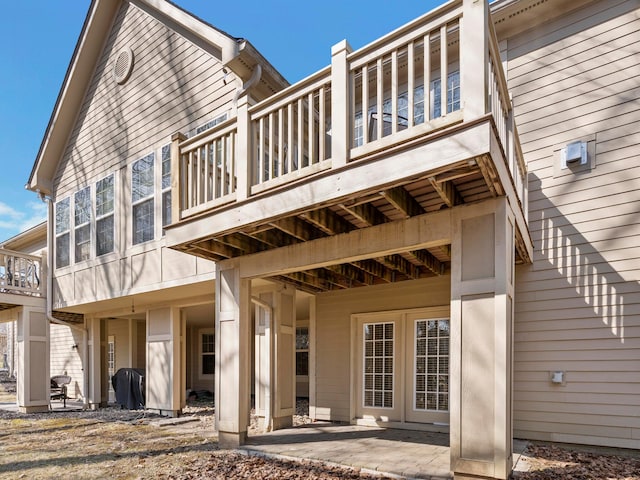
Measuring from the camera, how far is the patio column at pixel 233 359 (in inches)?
215

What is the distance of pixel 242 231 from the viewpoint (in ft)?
15.9

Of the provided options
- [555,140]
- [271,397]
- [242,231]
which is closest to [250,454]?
[271,397]

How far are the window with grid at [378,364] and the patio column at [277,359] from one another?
4.10 feet

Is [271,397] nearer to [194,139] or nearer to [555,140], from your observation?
[194,139]

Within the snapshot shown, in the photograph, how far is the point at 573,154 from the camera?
5633 millimetres

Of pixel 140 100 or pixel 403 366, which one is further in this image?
pixel 140 100

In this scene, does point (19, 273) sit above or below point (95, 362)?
above

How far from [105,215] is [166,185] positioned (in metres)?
2.16

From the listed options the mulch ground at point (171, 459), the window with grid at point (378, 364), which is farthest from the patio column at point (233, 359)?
the window with grid at point (378, 364)

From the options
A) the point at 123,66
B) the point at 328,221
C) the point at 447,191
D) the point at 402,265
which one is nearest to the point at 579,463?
the point at 402,265

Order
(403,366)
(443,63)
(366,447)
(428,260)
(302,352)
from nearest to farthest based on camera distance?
(443,63), (366,447), (428,260), (403,366), (302,352)

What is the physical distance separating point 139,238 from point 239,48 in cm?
Answer: 400

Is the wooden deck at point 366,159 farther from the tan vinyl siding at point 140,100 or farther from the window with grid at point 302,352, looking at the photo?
the window with grid at point 302,352

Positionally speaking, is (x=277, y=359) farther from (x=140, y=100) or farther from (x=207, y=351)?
(x=207, y=351)
